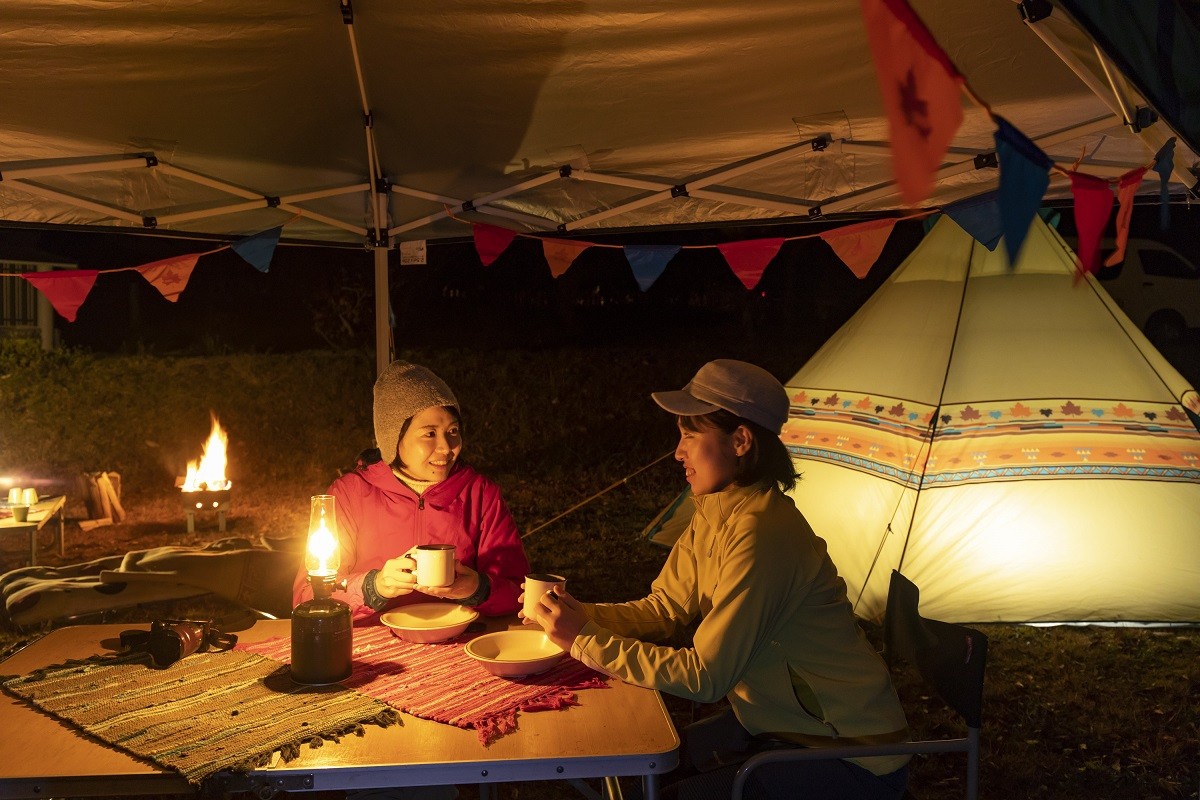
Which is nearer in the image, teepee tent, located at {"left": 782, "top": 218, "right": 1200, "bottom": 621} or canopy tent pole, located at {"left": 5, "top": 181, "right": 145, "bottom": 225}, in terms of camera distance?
canopy tent pole, located at {"left": 5, "top": 181, "right": 145, "bottom": 225}

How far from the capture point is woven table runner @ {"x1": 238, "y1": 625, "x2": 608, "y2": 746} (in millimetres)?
1840

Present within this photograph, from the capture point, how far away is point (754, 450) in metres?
2.23

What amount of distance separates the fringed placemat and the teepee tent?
387cm

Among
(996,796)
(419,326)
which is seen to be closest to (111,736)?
(996,796)

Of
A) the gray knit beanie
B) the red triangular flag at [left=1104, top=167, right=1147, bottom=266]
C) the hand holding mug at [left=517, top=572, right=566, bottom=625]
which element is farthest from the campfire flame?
the red triangular flag at [left=1104, top=167, right=1147, bottom=266]

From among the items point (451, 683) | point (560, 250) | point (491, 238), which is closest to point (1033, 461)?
point (560, 250)

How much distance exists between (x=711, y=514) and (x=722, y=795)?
2.08 ft

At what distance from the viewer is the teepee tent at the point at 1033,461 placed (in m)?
5.05

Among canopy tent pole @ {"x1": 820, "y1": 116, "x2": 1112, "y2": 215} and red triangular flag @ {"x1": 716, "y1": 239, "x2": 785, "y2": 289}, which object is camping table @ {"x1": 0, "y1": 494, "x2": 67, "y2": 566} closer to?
red triangular flag @ {"x1": 716, "y1": 239, "x2": 785, "y2": 289}

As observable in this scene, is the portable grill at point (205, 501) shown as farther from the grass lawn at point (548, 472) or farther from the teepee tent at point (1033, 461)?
the teepee tent at point (1033, 461)

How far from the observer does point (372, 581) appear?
8.24ft

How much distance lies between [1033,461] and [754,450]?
3.46 m

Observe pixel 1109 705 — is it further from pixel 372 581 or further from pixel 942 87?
pixel 942 87

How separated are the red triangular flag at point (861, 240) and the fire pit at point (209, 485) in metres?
5.44
